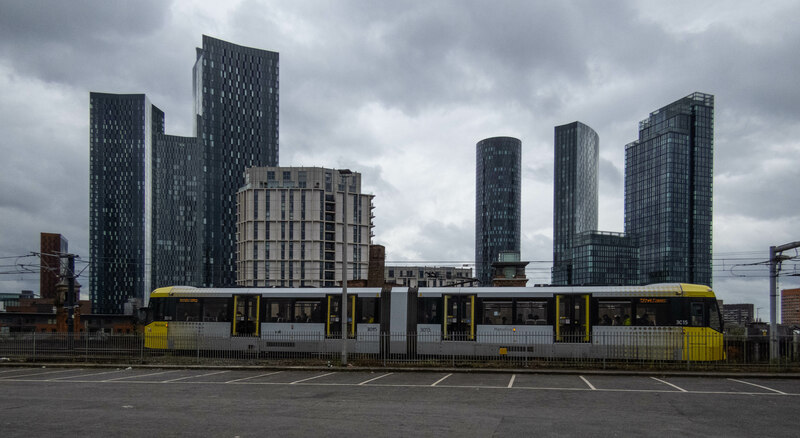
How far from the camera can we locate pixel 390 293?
2859cm

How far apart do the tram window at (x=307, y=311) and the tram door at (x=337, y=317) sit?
559mm

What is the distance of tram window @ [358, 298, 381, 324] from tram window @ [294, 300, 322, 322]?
2.10 metres

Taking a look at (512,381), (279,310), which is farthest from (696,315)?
(279,310)

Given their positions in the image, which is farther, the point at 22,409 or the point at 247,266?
the point at 247,266

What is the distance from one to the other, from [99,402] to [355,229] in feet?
402

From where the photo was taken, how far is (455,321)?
27641 mm

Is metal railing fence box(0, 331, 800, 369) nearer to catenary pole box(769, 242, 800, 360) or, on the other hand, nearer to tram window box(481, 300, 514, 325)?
tram window box(481, 300, 514, 325)

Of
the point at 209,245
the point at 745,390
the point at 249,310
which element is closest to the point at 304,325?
the point at 249,310

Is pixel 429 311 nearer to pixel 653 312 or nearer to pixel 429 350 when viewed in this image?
pixel 429 350

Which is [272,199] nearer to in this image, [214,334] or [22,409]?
[214,334]

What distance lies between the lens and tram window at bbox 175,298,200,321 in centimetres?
3067

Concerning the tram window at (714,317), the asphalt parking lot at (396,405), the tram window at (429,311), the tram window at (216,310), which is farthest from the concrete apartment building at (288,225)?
the asphalt parking lot at (396,405)

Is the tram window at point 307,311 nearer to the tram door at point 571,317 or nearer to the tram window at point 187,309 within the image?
the tram window at point 187,309

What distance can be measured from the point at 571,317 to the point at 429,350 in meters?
6.53
